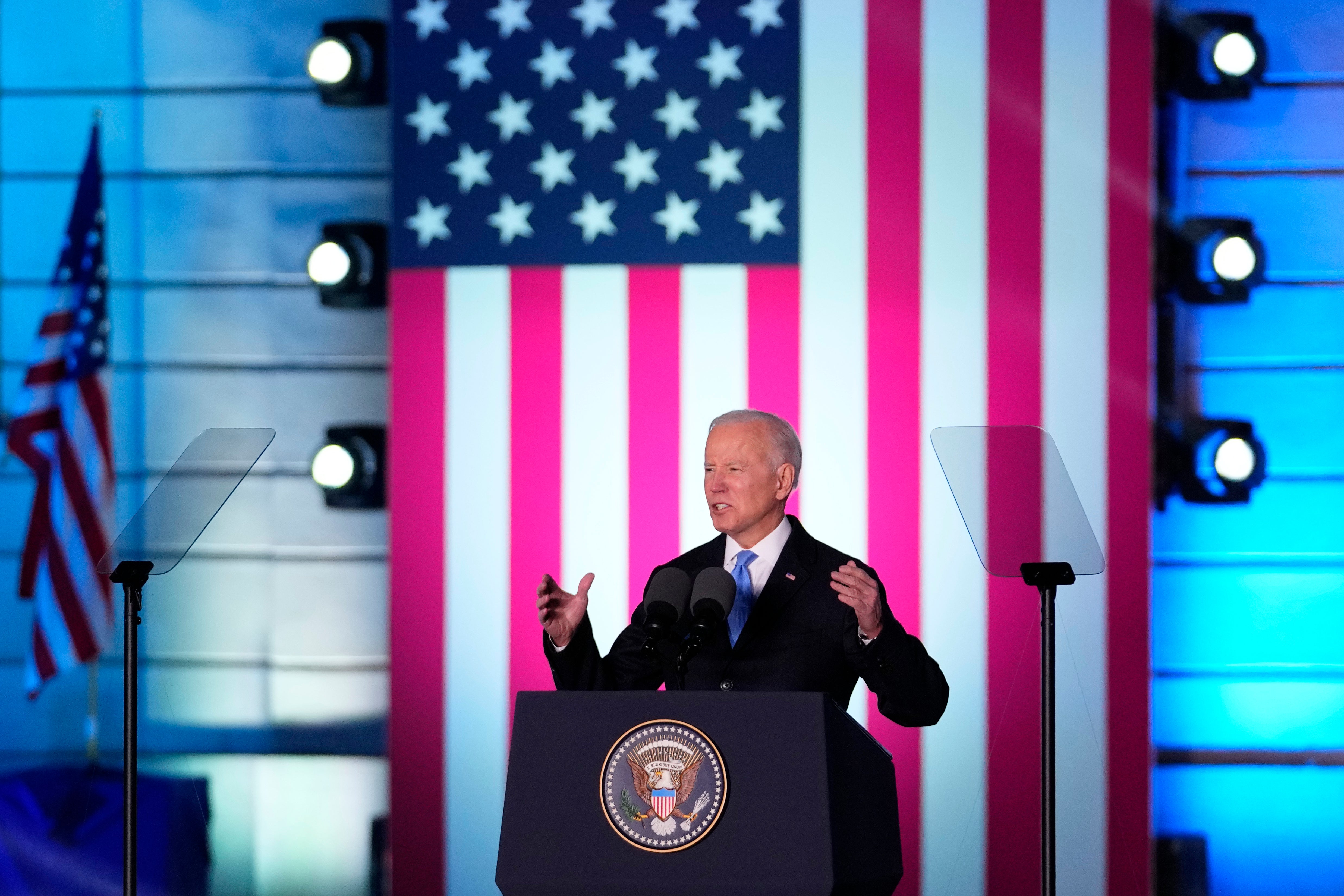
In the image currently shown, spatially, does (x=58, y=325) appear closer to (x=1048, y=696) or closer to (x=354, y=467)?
(x=354, y=467)

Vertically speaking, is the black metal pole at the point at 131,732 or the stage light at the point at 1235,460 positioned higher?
the stage light at the point at 1235,460

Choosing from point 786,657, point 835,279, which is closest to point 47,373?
point 835,279

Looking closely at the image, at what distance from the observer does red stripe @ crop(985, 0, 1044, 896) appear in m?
3.34

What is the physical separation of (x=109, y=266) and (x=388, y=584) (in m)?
1.28

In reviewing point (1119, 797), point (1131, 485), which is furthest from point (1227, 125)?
point (1119, 797)

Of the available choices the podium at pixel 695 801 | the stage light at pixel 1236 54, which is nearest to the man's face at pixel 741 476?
the podium at pixel 695 801

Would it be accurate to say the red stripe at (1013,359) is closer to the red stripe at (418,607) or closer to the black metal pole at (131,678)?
the red stripe at (418,607)

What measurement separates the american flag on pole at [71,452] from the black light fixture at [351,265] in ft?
2.07

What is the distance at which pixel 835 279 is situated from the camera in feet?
11.2

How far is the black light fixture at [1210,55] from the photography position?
334cm

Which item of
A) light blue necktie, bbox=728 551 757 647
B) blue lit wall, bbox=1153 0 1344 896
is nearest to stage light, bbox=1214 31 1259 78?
blue lit wall, bbox=1153 0 1344 896

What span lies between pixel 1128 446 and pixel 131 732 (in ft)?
8.31

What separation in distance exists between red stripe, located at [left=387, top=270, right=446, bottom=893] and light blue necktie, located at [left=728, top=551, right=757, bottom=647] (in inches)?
58.2

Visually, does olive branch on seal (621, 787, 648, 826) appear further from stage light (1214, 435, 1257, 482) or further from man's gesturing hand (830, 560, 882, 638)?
stage light (1214, 435, 1257, 482)
